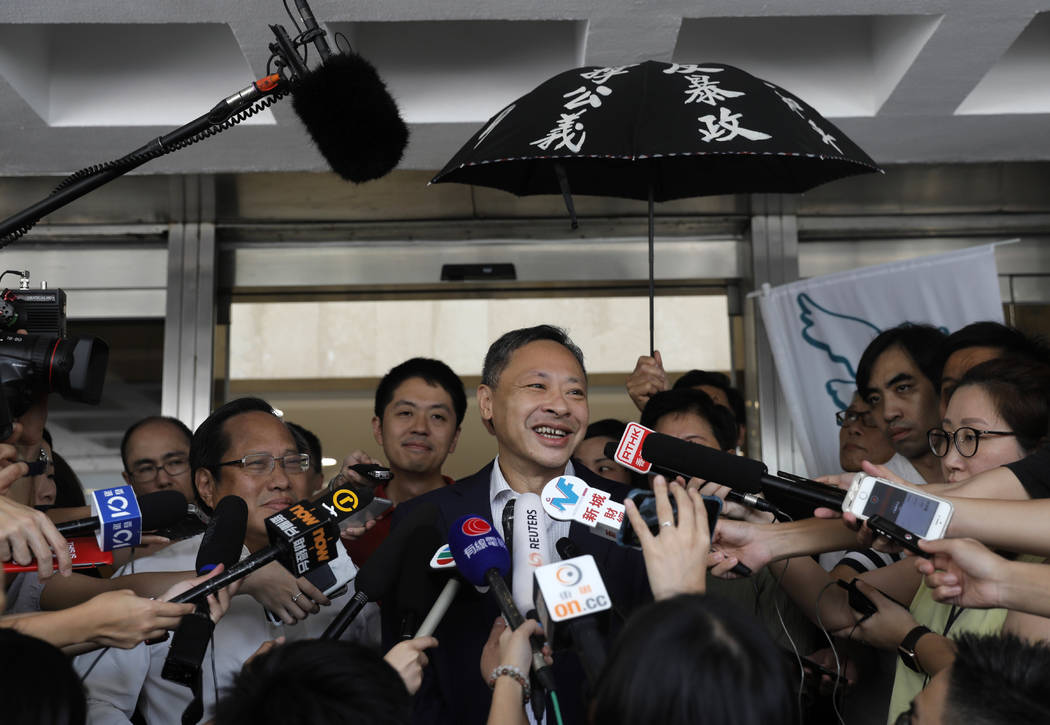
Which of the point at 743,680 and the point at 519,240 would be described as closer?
the point at 743,680

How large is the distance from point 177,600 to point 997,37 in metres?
3.37

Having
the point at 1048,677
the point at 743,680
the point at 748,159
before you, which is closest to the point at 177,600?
the point at 743,680

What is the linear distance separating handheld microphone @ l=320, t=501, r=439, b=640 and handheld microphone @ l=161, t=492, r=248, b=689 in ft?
0.75

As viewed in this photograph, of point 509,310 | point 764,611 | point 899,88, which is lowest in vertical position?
point 764,611

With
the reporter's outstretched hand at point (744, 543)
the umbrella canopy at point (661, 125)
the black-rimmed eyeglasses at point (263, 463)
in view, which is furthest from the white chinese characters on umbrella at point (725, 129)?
the black-rimmed eyeglasses at point (263, 463)

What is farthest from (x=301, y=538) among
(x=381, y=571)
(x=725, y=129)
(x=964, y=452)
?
(x=725, y=129)

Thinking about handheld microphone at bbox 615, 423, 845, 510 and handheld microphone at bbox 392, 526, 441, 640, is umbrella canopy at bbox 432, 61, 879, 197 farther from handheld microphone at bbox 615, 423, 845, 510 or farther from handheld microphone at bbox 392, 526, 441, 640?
handheld microphone at bbox 392, 526, 441, 640

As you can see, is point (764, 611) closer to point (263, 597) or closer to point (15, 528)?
point (263, 597)

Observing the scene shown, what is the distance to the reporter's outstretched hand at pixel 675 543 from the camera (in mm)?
1808

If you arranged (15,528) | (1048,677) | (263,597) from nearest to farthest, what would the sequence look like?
1. (1048,677)
2. (15,528)
3. (263,597)

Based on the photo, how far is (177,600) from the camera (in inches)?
79.4

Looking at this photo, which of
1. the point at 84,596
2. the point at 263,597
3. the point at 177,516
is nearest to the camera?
the point at 177,516

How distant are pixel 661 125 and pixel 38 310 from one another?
62.8 inches

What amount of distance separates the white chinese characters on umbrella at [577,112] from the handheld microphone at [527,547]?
3.27 feet
